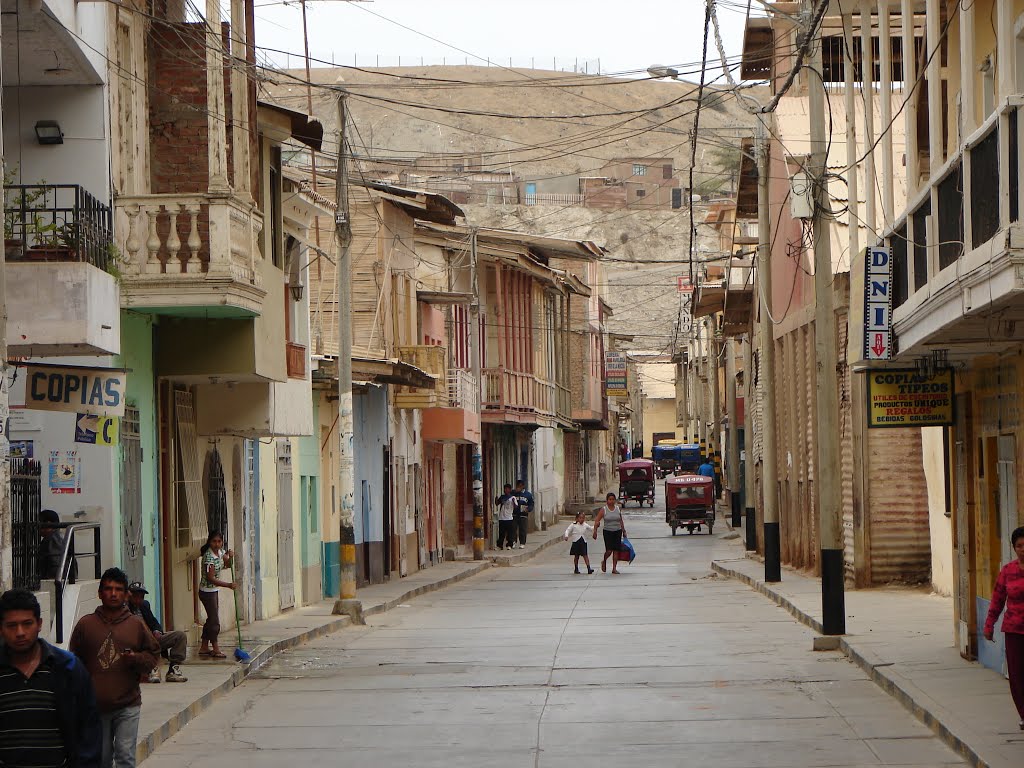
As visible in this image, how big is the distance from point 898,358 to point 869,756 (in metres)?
5.03

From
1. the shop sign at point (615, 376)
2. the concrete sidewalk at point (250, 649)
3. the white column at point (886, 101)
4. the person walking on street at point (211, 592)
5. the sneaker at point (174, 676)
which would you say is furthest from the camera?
the shop sign at point (615, 376)

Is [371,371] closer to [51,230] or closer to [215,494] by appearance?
[215,494]

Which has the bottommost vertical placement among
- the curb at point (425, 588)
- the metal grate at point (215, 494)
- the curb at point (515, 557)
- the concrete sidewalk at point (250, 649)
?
the curb at point (515, 557)

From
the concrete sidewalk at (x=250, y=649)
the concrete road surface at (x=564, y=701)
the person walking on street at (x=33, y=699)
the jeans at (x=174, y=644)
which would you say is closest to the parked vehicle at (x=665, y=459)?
the concrete sidewalk at (x=250, y=649)

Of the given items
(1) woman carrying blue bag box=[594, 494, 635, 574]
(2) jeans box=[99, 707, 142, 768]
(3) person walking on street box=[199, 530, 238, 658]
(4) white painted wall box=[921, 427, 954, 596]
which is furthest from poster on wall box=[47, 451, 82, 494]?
(1) woman carrying blue bag box=[594, 494, 635, 574]

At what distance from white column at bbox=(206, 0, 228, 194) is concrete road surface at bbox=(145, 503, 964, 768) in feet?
18.7

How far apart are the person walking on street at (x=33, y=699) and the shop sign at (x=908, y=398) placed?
35.4 ft

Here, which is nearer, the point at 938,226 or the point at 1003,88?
the point at 1003,88

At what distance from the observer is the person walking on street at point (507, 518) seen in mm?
48156

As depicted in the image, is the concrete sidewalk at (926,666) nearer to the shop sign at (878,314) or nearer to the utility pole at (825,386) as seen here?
the utility pole at (825,386)

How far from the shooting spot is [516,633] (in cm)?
2242

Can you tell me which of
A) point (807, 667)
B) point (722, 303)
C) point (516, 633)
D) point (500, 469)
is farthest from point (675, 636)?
point (500, 469)

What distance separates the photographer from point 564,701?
49.3ft

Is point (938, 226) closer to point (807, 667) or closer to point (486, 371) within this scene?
point (807, 667)
